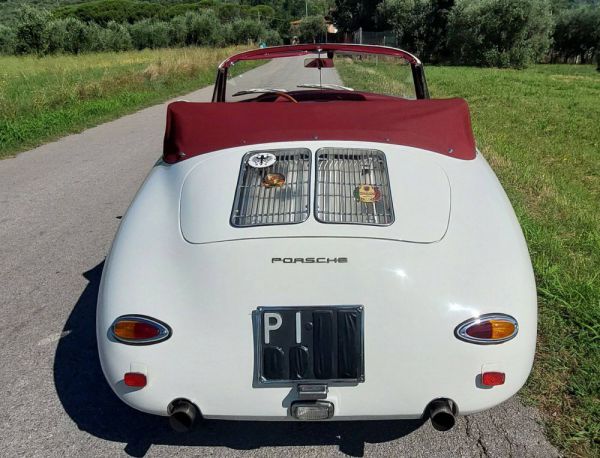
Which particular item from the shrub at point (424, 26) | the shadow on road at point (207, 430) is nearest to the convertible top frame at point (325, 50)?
the shadow on road at point (207, 430)

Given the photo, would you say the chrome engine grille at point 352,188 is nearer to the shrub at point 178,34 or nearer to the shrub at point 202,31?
the shrub at point 202,31

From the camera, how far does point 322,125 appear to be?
263 centimetres

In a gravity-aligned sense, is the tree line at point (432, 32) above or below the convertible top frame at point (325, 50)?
below

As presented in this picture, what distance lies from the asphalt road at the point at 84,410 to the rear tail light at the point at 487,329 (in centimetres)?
59

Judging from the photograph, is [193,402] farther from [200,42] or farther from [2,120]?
[200,42]

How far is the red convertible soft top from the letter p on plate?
3.32ft

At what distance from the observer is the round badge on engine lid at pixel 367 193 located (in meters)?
2.22

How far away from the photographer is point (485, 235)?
2.12 metres

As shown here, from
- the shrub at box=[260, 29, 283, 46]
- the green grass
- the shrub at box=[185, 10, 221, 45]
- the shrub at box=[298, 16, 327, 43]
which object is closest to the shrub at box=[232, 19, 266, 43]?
the shrub at box=[260, 29, 283, 46]

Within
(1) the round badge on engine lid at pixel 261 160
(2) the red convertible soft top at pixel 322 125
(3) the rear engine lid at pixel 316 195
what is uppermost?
(2) the red convertible soft top at pixel 322 125

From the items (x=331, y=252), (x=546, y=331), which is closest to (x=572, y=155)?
(x=546, y=331)

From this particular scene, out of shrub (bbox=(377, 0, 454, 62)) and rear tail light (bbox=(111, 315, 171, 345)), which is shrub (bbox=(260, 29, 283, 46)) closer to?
shrub (bbox=(377, 0, 454, 62))

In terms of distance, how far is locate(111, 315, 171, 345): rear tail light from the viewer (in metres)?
1.90

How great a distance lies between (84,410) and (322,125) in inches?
70.8
